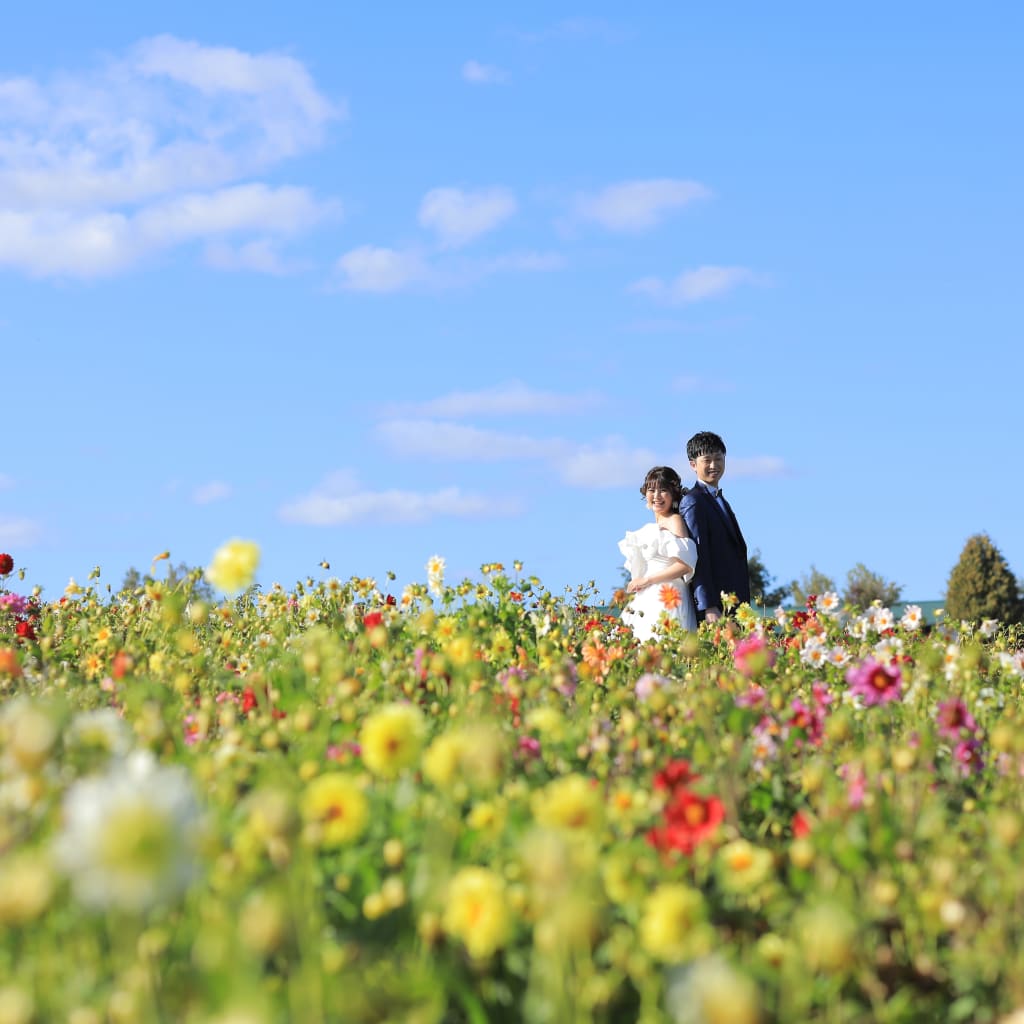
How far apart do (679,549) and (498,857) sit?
24.1 ft

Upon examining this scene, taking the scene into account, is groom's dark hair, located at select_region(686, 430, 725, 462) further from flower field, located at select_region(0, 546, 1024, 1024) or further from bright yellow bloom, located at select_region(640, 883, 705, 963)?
bright yellow bloom, located at select_region(640, 883, 705, 963)

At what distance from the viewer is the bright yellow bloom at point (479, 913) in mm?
2328

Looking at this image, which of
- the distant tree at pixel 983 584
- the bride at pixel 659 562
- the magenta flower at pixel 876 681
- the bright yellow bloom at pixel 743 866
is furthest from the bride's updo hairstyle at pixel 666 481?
the distant tree at pixel 983 584

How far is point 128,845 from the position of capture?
6.75 ft

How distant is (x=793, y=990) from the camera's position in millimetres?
2596

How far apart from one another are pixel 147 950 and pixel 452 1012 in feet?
2.19

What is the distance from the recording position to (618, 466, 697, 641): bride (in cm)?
1013

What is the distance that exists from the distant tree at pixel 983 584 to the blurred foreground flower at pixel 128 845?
45.5 m

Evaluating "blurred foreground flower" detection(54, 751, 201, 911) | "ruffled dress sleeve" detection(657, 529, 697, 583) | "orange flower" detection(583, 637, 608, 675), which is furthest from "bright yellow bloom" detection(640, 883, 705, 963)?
"ruffled dress sleeve" detection(657, 529, 697, 583)

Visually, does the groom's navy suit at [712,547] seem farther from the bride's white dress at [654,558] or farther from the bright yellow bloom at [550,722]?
the bright yellow bloom at [550,722]

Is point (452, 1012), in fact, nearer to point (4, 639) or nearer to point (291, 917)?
point (291, 917)

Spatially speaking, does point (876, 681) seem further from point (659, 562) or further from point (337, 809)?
point (659, 562)

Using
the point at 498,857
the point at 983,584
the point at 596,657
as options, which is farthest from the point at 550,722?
the point at 983,584

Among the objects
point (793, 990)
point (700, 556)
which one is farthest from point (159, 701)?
point (700, 556)
